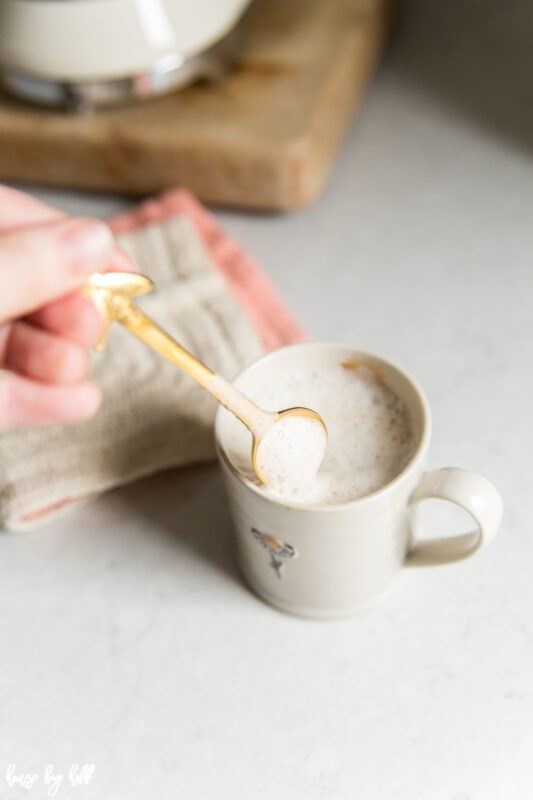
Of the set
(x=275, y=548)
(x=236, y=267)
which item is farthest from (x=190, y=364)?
(x=236, y=267)

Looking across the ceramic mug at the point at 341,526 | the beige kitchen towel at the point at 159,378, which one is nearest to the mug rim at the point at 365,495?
the ceramic mug at the point at 341,526

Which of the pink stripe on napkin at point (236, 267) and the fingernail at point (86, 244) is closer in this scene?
the fingernail at point (86, 244)

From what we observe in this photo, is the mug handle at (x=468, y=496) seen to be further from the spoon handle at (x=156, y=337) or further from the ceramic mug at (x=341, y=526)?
the spoon handle at (x=156, y=337)

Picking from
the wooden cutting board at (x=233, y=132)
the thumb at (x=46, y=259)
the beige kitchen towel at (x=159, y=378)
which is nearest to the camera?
the thumb at (x=46, y=259)

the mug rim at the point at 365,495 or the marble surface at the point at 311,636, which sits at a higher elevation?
the mug rim at the point at 365,495

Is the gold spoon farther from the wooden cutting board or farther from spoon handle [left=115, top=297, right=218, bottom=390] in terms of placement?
the wooden cutting board

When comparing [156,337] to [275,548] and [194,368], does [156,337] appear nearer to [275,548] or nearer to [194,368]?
[194,368]

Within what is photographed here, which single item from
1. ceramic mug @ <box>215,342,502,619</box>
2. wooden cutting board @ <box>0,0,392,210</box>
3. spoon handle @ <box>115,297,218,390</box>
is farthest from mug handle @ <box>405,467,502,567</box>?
wooden cutting board @ <box>0,0,392,210</box>
